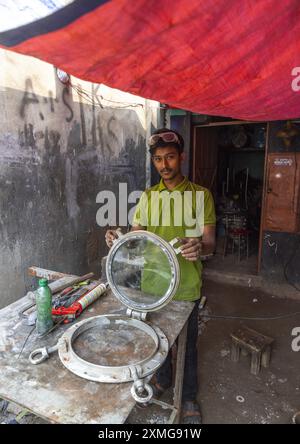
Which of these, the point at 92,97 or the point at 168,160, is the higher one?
the point at 92,97

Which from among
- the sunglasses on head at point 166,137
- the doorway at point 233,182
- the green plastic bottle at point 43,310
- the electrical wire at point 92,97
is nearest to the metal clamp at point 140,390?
the green plastic bottle at point 43,310

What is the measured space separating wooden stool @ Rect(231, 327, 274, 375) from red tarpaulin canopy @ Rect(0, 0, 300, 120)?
7.45 ft

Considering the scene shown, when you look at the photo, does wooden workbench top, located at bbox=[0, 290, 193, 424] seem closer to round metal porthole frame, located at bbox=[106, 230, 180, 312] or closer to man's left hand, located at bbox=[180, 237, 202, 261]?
round metal porthole frame, located at bbox=[106, 230, 180, 312]

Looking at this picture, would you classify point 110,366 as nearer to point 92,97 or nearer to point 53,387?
point 53,387

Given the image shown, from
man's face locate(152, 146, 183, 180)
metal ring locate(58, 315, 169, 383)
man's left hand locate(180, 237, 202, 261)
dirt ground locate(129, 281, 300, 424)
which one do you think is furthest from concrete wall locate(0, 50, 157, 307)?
man's left hand locate(180, 237, 202, 261)

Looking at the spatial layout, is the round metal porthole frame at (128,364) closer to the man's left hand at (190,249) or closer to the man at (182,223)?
the man's left hand at (190,249)

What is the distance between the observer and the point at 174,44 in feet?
4.17

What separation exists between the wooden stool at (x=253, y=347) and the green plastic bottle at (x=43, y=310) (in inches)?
82.1

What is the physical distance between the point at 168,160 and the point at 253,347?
2.02m

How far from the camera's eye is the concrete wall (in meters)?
2.92

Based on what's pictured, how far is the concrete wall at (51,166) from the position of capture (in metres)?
2.92

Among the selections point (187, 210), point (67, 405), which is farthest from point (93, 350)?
point (187, 210)

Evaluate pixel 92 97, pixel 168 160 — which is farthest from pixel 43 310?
pixel 92 97

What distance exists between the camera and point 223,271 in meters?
5.08
